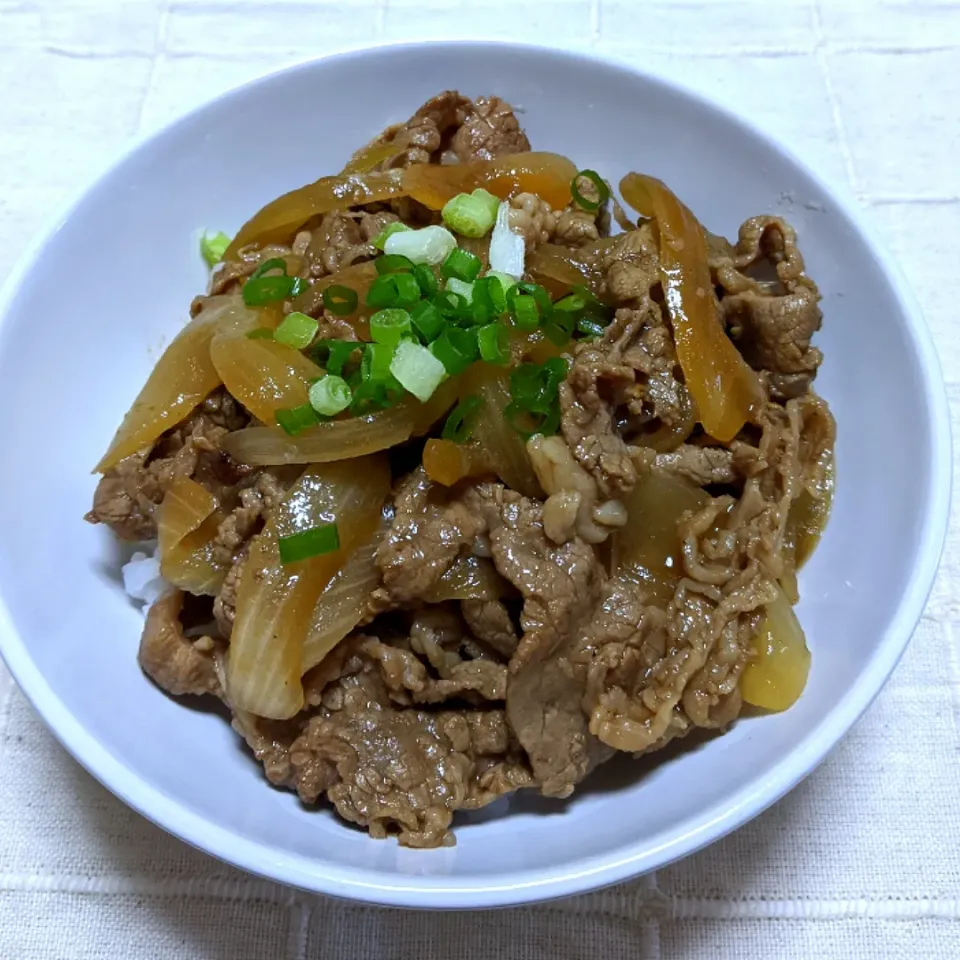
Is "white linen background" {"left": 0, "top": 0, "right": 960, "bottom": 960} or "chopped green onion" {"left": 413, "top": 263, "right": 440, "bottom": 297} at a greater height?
"chopped green onion" {"left": 413, "top": 263, "right": 440, "bottom": 297}

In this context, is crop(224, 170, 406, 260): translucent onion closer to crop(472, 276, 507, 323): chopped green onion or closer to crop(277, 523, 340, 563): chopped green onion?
crop(472, 276, 507, 323): chopped green onion

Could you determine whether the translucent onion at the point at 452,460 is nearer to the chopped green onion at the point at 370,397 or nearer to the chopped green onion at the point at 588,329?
the chopped green onion at the point at 370,397

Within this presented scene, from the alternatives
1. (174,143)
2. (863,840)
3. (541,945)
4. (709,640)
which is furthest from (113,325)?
(863,840)

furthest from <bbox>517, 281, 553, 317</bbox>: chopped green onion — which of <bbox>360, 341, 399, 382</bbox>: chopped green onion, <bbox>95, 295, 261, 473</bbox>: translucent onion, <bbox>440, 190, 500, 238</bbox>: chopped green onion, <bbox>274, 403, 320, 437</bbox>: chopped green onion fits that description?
<bbox>95, 295, 261, 473</bbox>: translucent onion

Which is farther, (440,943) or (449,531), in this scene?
(440,943)

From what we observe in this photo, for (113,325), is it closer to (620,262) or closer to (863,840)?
(620,262)

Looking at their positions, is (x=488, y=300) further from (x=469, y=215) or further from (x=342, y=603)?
(x=342, y=603)

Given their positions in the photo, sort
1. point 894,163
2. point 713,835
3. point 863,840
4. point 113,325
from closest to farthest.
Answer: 1. point 713,835
2. point 863,840
3. point 113,325
4. point 894,163
